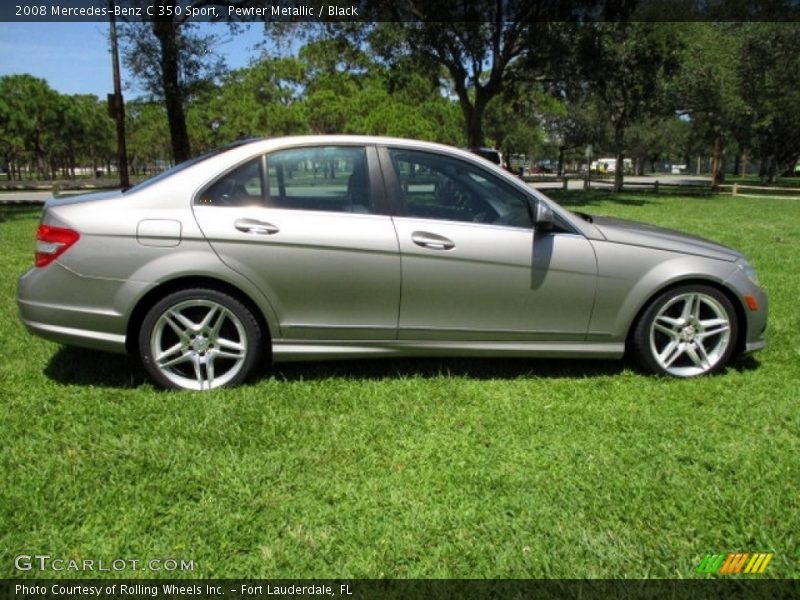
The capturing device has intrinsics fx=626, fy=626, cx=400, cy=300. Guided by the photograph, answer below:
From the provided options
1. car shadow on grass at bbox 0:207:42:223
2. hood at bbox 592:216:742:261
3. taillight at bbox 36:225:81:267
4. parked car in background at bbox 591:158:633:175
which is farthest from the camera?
parked car in background at bbox 591:158:633:175

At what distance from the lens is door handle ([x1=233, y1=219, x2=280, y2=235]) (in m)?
3.78

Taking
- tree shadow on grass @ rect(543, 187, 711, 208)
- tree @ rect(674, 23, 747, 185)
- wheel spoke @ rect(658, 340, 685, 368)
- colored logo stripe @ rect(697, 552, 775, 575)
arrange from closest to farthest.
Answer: colored logo stripe @ rect(697, 552, 775, 575)
wheel spoke @ rect(658, 340, 685, 368)
tree shadow on grass @ rect(543, 187, 711, 208)
tree @ rect(674, 23, 747, 185)

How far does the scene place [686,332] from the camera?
13.9 ft

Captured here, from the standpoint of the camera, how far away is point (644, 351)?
4215 mm

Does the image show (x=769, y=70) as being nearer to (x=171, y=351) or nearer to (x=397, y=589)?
(x=171, y=351)

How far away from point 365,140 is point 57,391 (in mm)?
2540

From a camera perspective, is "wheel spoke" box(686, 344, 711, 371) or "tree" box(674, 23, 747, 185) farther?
"tree" box(674, 23, 747, 185)

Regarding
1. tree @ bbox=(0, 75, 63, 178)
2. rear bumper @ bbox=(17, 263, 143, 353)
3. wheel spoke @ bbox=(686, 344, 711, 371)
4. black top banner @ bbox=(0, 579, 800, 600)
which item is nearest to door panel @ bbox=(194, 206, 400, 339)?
rear bumper @ bbox=(17, 263, 143, 353)

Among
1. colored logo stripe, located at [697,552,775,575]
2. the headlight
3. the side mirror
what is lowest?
colored logo stripe, located at [697,552,775,575]

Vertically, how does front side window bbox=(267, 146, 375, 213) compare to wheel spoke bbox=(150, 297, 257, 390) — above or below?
above

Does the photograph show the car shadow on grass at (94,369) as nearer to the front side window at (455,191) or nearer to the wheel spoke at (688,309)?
the front side window at (455,191)

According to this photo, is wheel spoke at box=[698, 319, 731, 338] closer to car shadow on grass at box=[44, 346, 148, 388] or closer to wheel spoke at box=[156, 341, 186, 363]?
wheel spoke at box=[156, 341, 186, 363]

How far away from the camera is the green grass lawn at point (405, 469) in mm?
2477

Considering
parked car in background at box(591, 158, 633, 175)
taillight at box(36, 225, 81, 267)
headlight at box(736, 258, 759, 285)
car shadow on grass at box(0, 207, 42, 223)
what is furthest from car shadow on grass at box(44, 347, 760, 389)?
parked car in background at box(591, 158, 633, 175)
